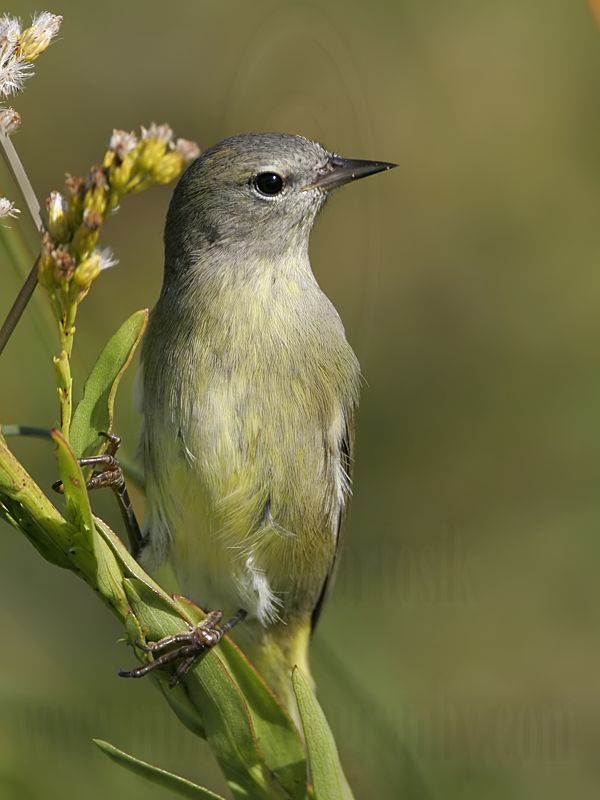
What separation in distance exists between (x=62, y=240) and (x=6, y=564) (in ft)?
8.39

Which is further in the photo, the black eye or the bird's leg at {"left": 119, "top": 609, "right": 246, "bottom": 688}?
the black eye

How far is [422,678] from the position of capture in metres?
4.08

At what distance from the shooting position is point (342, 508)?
2.97m

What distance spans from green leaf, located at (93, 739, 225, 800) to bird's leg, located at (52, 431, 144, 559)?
444mm

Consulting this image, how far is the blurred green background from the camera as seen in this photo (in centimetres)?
405

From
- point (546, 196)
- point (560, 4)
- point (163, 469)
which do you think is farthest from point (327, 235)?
point (163, 469)

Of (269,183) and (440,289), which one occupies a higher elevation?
(269,183)

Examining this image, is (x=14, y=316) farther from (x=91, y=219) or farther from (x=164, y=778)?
(x=164, y=778)

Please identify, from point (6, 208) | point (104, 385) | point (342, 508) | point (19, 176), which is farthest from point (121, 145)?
point (342, 508)

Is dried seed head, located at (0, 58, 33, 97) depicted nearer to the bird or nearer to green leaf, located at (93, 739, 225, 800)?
green leaf, located at (93, 739, 225, 800)

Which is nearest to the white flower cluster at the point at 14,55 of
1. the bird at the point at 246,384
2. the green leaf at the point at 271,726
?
the green leaf at the point at 271,726

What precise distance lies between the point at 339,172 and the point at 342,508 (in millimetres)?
956

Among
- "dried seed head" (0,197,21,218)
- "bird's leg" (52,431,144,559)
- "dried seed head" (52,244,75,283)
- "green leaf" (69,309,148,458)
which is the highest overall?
"dried seed head" (0,197,21,218)

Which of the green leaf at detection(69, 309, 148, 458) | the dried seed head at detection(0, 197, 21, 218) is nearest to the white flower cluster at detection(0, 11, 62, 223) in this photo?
the dried seed head at detection(0, 197, 21, 218)
